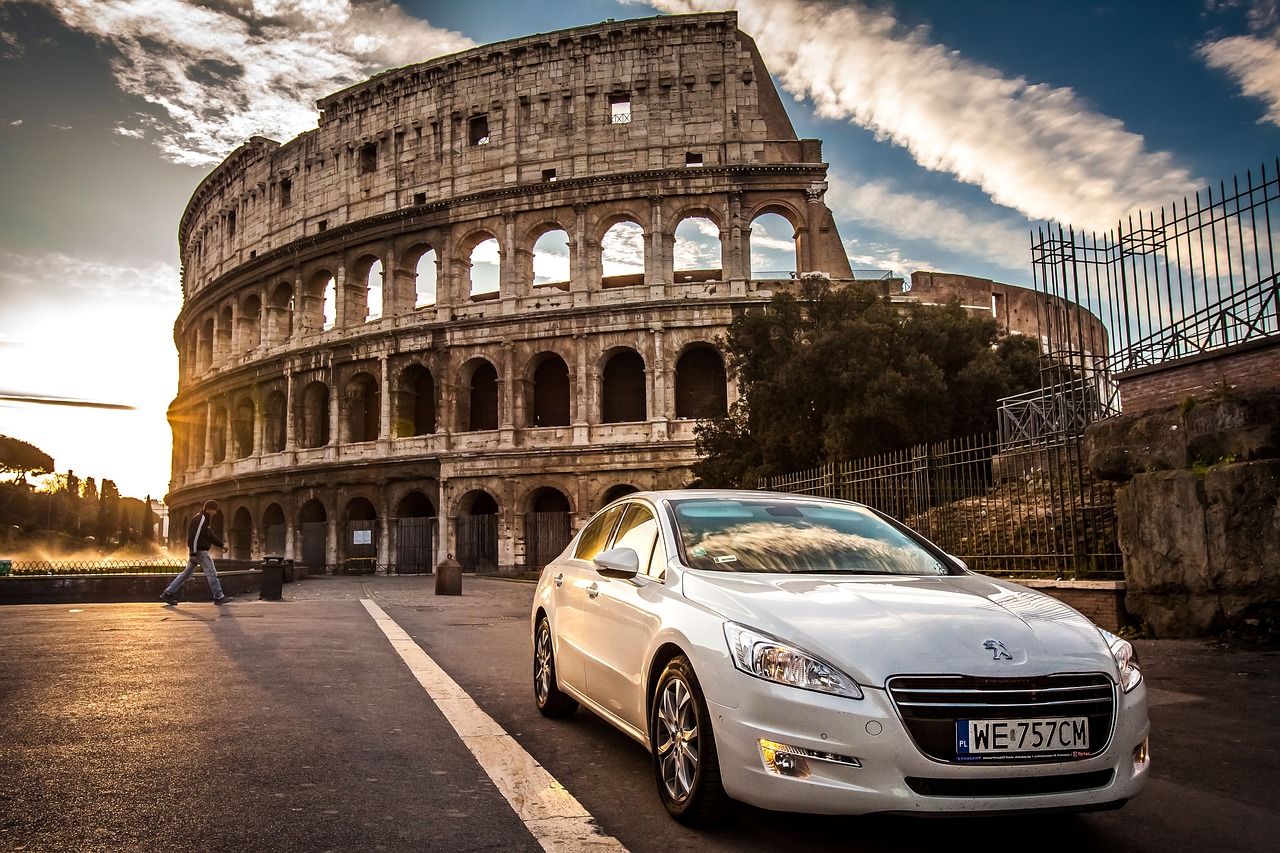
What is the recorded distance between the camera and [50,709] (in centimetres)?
576

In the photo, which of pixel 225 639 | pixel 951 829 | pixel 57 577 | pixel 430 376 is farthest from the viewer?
pixel 430 376

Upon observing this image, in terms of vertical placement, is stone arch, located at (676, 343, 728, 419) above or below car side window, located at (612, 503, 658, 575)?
above

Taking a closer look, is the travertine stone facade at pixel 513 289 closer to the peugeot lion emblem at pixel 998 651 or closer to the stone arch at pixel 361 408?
the stone arch at pixel 361 408

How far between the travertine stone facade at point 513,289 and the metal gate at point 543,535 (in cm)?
9

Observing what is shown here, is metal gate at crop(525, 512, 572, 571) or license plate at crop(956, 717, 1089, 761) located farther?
metal gate at crop(525, 512, 572, 571)

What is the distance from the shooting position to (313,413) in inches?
1578

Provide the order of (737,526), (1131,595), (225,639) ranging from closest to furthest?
(737,526)
(1131,595)
(225,639)

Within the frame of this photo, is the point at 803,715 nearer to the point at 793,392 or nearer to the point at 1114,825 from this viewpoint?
the point at 1114,825

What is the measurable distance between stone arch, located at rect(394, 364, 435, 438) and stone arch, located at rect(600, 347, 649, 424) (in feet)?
21.6

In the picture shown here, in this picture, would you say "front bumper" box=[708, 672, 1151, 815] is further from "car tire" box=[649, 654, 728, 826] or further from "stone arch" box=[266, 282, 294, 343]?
"stone arch" box=[266, 282, 294, 343]

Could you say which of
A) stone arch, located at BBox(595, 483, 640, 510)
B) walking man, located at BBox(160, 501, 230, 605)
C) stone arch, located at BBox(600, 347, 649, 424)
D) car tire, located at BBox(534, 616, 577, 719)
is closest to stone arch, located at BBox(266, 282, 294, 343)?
stone arch, located at BBox(600, 347, 649, 424)

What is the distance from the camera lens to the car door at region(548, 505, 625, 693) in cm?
537

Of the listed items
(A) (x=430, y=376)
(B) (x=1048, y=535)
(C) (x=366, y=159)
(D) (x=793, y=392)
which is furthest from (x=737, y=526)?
(C) (x=366, y=159)

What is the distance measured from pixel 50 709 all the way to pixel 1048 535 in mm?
9016
